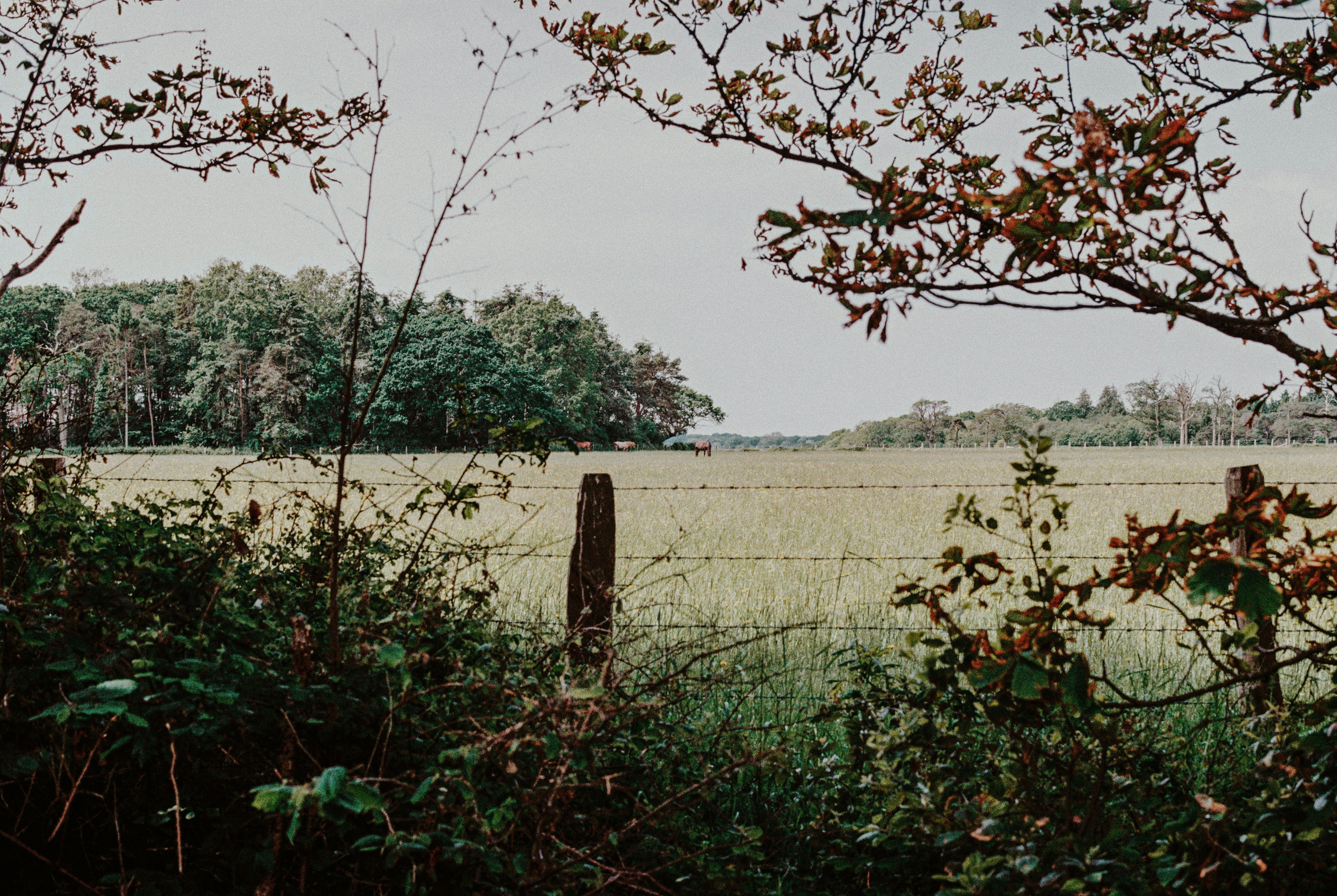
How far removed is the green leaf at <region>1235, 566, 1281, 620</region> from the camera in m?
1.36

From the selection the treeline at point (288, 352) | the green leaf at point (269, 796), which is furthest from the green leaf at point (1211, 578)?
the treeline at point (288, 352)

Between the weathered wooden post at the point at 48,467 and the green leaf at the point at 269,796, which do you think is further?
the weathered wooden post at the point at 48,467

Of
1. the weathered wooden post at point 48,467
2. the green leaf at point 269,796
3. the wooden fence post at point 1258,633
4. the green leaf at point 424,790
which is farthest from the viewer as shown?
the weathered wooden post at point 48,467

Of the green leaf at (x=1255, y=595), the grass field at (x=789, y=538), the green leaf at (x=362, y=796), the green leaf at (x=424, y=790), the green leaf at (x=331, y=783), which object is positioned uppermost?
the green leaf at (x=1255, y=595)

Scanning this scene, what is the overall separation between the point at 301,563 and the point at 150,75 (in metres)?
2.13

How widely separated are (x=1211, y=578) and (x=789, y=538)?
8.30 m

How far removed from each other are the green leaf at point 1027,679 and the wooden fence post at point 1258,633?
515 millimetres

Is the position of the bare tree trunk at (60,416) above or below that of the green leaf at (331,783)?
above

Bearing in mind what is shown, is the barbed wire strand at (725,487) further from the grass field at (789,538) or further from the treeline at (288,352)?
the treeline at (288,352)

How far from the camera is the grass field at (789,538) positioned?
522 cm

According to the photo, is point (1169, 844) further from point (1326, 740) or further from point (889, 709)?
point (889, 709)

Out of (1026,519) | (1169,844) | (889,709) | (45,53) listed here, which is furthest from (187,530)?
(1169,844)

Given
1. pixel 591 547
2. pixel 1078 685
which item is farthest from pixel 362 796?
pixel 591 547

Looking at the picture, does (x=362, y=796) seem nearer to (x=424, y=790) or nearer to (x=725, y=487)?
(x=424, y=790)
